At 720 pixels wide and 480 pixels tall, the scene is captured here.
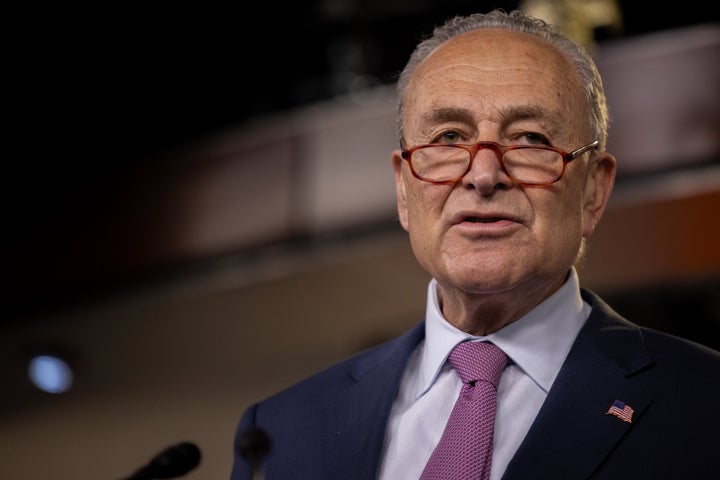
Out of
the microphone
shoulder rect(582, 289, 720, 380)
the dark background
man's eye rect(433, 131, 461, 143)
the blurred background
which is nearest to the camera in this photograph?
the microphone

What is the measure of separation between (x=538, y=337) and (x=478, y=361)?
0.11 meters

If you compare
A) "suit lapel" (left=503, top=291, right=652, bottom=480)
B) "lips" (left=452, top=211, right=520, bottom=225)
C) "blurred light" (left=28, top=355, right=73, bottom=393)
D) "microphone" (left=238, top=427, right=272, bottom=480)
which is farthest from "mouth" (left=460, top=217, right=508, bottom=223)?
"blurred light" (left=28, top=355, right=73, bottom=393)

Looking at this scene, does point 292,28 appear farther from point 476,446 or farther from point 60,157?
point 476,446

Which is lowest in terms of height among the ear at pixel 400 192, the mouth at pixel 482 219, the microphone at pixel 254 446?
the microphone at pixel 254 446

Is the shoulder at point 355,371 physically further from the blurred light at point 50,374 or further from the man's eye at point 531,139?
the blurred light at point 50,374

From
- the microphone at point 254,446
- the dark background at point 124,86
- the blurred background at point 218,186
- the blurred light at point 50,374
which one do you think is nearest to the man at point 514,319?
the microphone at point 254,446

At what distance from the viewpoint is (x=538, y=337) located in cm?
162

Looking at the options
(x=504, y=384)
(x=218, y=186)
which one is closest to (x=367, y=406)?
(x=504, y=384)

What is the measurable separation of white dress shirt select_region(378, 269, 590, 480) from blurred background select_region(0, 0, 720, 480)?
2.42 meters

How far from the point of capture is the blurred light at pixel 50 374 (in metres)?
4.86

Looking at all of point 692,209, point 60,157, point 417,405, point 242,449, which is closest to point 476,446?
point 417,405

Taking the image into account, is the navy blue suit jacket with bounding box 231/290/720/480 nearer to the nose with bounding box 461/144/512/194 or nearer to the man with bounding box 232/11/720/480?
the man with bounding box 232/11/720/480

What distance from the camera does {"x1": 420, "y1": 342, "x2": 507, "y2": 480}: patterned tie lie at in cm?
149

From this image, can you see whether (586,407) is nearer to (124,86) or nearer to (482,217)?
(482,217)
